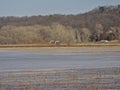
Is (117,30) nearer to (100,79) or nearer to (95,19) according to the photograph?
(95,19)

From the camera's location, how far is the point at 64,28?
101 m

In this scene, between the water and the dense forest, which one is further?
the dense forest

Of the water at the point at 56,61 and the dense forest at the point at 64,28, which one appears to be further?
the dense forest at the point at 64,28

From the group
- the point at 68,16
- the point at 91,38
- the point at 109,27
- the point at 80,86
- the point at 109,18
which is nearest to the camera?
the point at 80,86

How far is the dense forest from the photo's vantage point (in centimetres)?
9000

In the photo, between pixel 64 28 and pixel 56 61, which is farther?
pixel 64 28

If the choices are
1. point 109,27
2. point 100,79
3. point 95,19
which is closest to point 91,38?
point 109,27

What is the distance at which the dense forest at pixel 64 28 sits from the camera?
90.0 metres

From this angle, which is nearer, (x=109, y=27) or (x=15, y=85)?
(x=15, y=85)

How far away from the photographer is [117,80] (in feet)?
54.9

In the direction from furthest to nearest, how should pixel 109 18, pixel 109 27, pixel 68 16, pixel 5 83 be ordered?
1. pixel 68 16
2. pixel 109 18
3. pixel 109 27
4. pixel 5 83

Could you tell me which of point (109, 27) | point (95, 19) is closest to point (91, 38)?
point (109, 27)

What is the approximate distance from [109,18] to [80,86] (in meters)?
106

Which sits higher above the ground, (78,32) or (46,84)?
(46,84)
